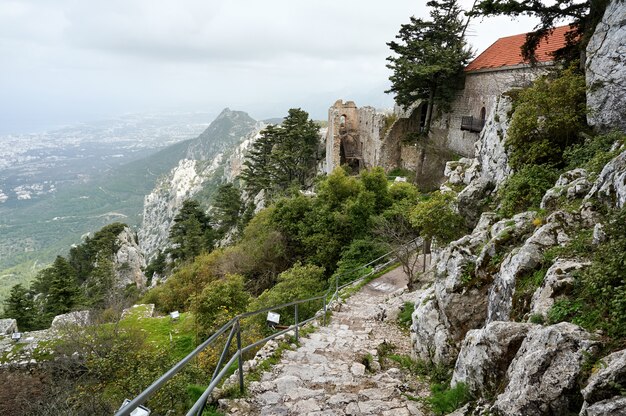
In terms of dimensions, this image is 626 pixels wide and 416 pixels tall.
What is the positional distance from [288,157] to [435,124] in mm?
15257

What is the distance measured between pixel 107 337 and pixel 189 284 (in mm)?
8140

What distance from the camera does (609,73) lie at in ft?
28.8

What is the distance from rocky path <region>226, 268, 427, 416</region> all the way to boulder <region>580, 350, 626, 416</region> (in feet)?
8.01

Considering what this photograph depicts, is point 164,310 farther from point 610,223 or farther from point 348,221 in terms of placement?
point 610,223

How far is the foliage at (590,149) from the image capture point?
777 centimetres

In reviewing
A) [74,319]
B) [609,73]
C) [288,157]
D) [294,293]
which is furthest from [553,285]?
[288,157]

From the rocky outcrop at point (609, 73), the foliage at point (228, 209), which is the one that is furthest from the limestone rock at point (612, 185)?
the foliage at point (228, 209)

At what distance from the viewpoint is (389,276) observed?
17547 millimetres

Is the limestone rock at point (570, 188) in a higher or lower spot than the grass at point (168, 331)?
higher

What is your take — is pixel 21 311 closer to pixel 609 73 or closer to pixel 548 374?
pixel 548 374

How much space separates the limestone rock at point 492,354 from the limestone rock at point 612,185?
2635 mm

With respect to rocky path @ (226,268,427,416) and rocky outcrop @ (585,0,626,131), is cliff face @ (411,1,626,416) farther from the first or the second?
rocky path @ (226,268,427,416)

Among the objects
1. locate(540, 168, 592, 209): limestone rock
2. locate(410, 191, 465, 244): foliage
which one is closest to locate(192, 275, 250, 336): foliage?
locate(410, 191, 465, 244): foliage

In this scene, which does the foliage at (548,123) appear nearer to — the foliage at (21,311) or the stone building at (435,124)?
the stone building at (435,124)
